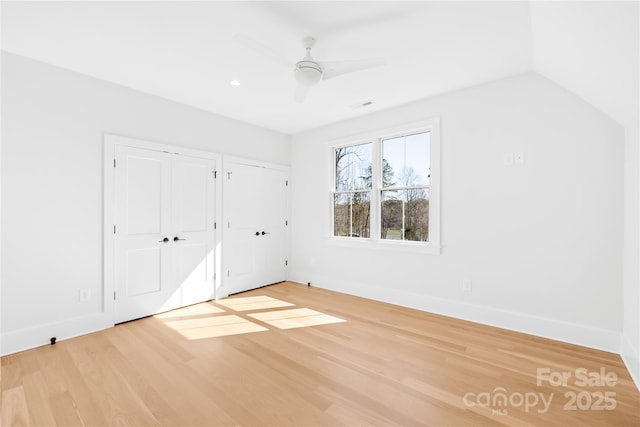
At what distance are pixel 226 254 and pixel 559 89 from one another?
15.4 ft

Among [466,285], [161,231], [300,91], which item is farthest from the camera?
[161,231]

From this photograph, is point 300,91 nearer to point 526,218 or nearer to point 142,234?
point 142,234

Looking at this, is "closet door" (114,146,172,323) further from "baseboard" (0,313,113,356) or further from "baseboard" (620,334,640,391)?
"baseboard" (620,334,640,391)

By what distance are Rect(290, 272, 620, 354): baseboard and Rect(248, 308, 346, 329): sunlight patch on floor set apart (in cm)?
101

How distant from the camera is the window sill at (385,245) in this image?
3783 mm

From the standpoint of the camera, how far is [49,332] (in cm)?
286

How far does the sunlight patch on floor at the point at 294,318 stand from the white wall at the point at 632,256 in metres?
2.59

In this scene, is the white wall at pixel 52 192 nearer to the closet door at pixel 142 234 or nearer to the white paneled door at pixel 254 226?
the closet door at pixel 142 234

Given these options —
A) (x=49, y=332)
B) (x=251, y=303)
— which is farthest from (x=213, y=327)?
(x=49, y=332)

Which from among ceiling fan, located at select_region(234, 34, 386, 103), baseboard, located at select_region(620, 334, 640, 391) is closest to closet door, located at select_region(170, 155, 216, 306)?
ceiling fan, located at select_region(234, 34, 386, 103)

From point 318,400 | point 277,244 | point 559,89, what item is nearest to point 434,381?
point 318,400

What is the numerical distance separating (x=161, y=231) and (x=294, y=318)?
2.10 meters

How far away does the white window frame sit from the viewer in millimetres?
3738

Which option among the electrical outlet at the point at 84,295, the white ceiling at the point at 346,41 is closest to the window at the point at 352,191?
the white ceiling at the point at 346,41
